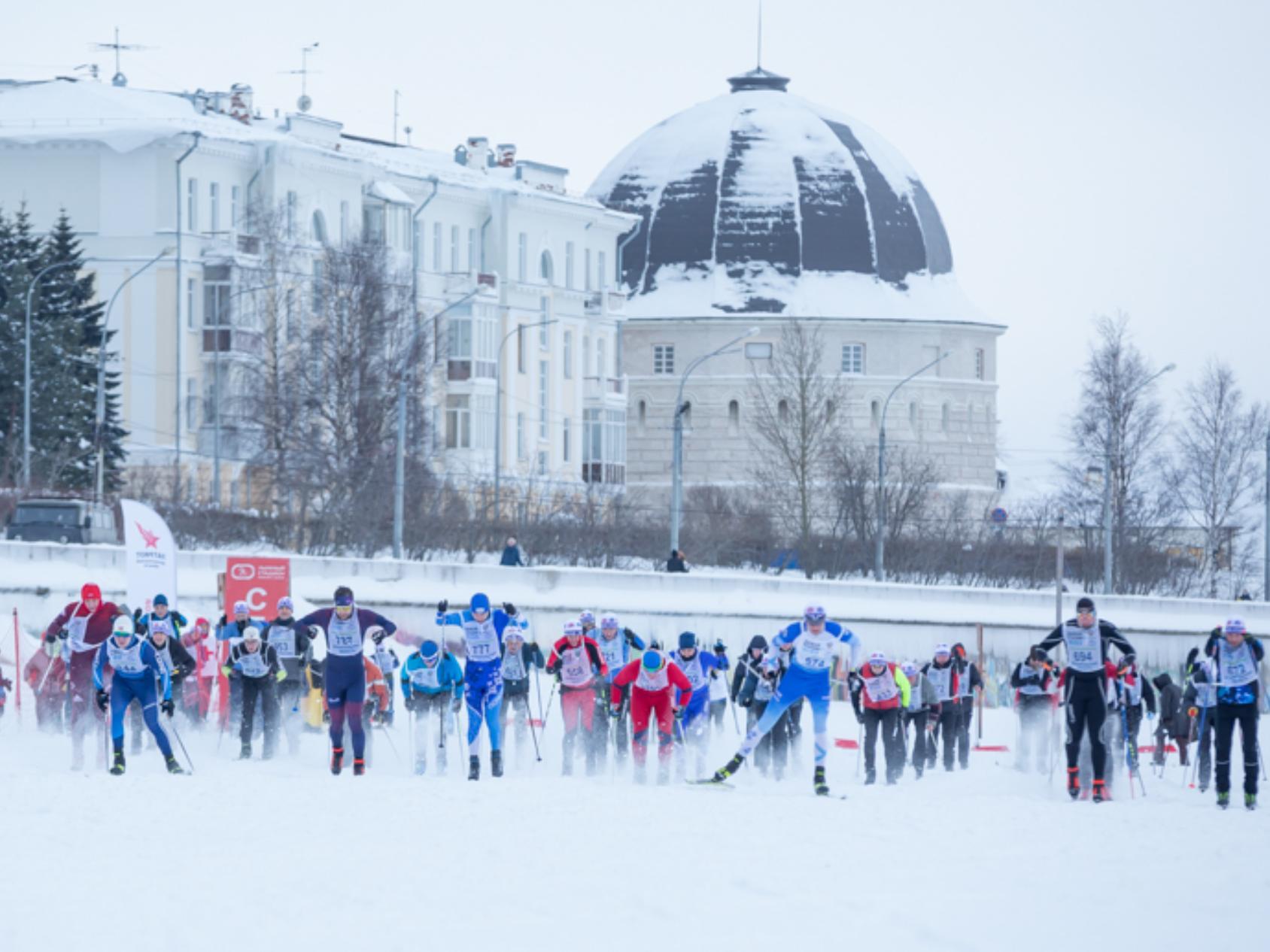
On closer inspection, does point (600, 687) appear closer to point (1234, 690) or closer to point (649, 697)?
point (649, 697)

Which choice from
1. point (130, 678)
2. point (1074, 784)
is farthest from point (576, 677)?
point (1074, 784)

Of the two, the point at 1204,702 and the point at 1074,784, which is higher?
the point at 1204,702

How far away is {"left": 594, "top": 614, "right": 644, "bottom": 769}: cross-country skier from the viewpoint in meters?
23.7

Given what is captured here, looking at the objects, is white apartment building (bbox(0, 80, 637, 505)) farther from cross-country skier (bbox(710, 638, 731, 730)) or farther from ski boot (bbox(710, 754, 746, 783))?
ski boot (bbox(710, 754, 746, 783))

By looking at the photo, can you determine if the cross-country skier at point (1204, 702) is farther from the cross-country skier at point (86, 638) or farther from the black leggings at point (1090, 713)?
the cross-country skier at point (86, 638)

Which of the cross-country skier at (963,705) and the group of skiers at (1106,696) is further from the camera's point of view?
the cross-country skier at (963,705)

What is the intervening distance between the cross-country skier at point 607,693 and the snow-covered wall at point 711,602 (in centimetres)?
1618

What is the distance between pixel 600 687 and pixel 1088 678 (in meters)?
4.49

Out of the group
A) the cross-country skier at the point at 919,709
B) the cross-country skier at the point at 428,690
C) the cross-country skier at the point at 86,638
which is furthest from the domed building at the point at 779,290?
the cross-country skier at the point at 86,638

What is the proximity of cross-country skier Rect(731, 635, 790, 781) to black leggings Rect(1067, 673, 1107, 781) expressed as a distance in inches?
128

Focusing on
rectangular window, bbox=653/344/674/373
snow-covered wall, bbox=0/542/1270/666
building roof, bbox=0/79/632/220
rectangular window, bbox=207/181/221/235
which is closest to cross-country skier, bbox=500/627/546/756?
snow-covered wall, bbox=0/542/1270/666

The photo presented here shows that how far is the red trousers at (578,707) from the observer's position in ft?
76.7

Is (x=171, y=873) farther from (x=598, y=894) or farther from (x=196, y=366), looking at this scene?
(x=196, y=366)

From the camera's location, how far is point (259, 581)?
3183cm
